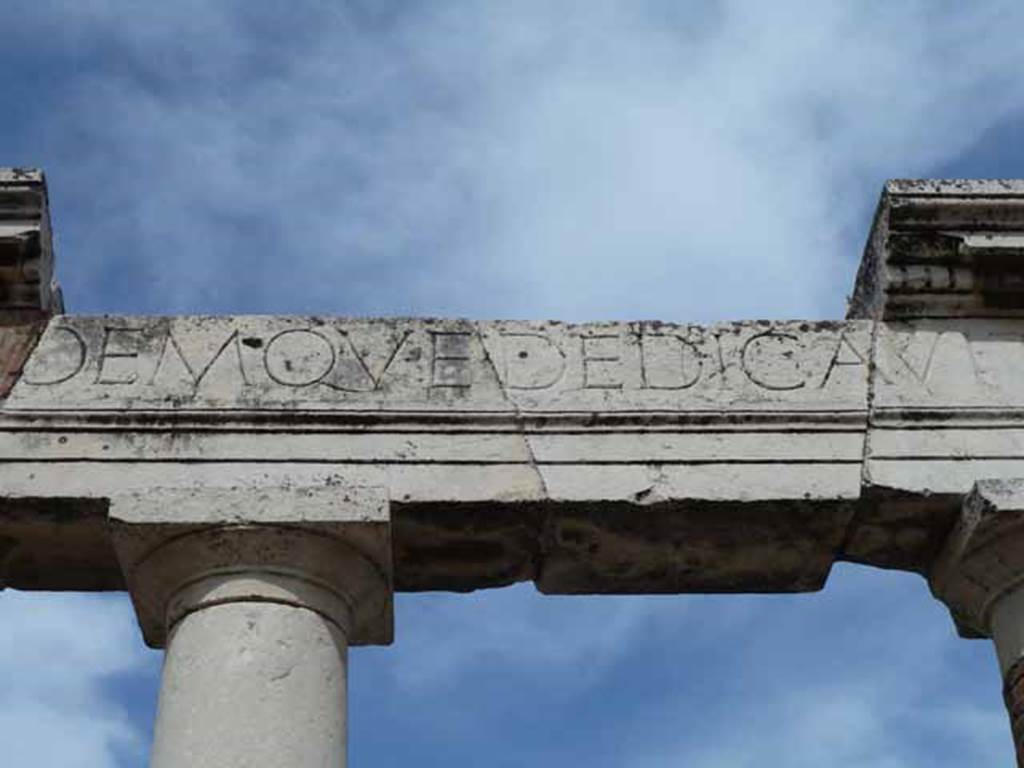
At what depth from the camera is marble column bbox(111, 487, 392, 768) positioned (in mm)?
7375

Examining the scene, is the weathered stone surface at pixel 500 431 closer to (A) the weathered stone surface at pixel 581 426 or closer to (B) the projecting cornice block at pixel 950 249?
(A) the weathered stone surface at pixel 581 426

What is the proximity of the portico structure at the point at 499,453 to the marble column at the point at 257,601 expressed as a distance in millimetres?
15

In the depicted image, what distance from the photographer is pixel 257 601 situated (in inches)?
306

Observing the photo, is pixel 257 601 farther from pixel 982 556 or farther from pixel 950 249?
pixel 950 249

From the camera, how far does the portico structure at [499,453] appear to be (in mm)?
7957

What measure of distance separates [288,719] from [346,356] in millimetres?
2029

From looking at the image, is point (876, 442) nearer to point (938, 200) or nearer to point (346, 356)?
point (938, 200)

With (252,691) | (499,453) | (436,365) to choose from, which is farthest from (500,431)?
(252,691)

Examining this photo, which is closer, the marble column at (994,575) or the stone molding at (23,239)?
the marble column at (994,575)

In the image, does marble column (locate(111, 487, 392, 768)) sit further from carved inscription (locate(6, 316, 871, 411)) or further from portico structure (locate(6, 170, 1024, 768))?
carved inscription (locate(6, 316, 871, 411))

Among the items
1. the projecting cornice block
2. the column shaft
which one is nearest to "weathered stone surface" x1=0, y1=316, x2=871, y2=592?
the projecting cornice block

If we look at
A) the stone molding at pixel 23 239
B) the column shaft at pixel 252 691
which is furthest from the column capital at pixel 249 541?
the stone molding at pixel 23 239

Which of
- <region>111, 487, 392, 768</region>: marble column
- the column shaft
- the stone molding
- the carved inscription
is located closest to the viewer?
the column shaft

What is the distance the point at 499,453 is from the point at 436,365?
632 mm
